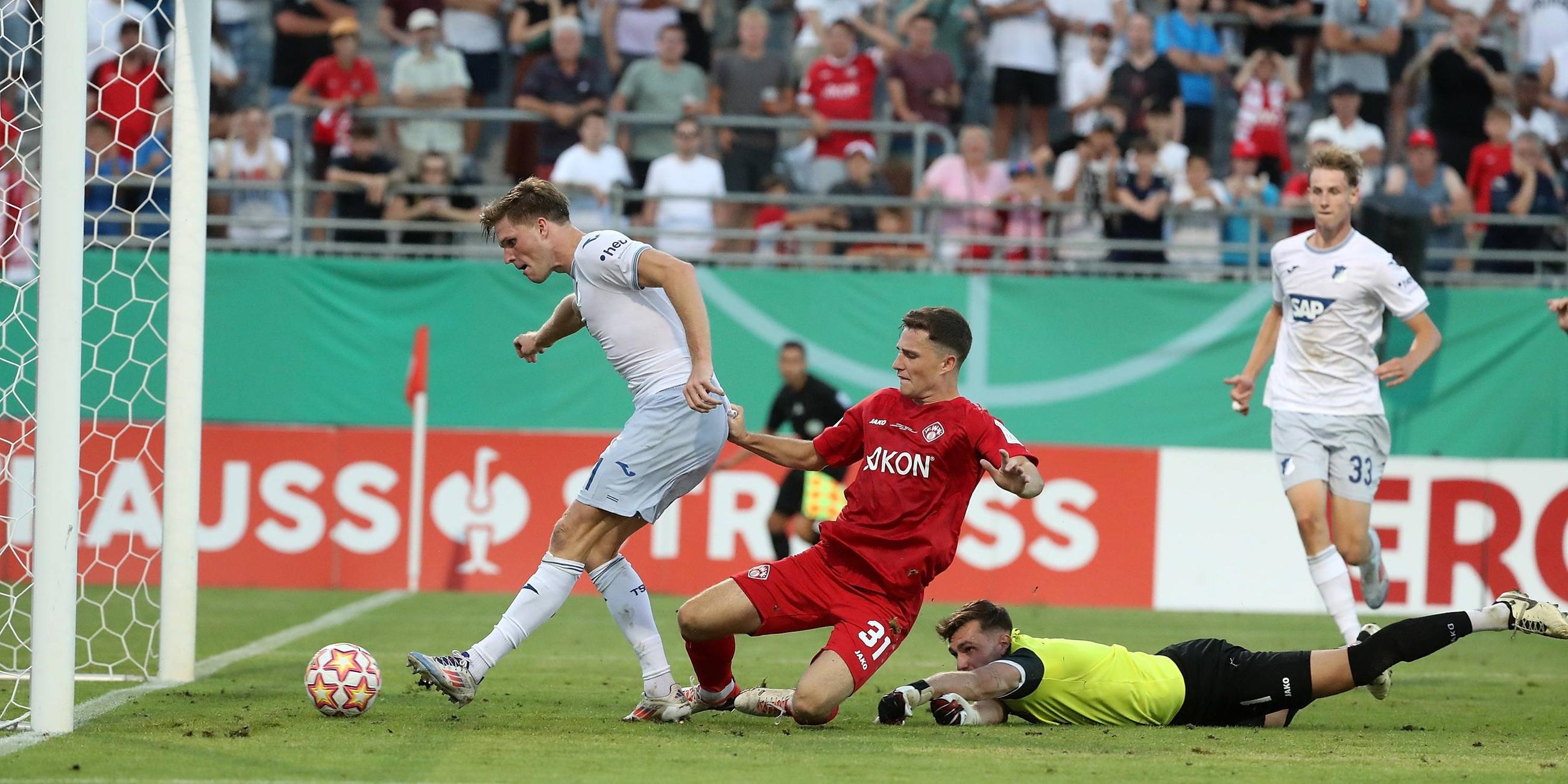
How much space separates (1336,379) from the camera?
8094 mm

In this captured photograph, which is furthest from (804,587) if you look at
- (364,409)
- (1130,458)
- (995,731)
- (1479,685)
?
(364,409)

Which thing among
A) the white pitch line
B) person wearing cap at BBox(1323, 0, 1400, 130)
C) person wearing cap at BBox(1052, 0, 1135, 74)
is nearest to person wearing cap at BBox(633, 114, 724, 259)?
person wearing cap at BBox(1052, 0, 1135, 74)

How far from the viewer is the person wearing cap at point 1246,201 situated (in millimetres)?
15312

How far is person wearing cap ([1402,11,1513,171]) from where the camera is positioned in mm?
16312

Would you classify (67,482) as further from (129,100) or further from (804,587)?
(129,100)

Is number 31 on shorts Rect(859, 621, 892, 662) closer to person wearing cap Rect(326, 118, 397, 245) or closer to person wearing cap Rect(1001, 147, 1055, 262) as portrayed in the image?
person wearing cap Rect(1001, 147, 1055, 262)

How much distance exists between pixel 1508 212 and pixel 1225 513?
15.7ft

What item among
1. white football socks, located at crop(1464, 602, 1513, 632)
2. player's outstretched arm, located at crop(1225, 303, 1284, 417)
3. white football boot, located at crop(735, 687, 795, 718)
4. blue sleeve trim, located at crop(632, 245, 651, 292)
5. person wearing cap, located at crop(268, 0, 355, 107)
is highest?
person wearing cap, located at crop(268, 0, 355, 107)

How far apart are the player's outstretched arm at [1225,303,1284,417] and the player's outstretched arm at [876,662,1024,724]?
7.02ft

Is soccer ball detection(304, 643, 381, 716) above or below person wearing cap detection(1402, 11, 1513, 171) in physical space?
below

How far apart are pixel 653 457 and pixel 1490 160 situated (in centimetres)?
1204

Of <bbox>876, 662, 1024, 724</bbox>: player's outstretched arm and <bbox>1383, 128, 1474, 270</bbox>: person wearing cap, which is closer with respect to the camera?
<bbox>876, 662, 1024, 724</bbox>: player's outstretched arm

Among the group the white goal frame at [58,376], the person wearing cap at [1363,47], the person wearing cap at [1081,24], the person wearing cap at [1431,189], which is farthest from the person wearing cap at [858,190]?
the white goal frame at [58,376]

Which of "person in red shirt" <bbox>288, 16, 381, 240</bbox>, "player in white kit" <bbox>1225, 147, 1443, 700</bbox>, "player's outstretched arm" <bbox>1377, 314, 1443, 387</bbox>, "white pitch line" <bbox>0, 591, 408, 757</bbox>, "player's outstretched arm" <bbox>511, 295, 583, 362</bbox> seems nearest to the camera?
"white pitch line" <bbox>0, 591, 408, 757</bbox>
